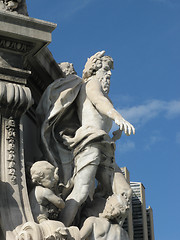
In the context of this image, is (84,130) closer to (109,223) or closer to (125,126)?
(125,126)

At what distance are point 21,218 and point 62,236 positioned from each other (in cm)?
87

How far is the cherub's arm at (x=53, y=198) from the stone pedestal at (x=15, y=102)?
326 mm

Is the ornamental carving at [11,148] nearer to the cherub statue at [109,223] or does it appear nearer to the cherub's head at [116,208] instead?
the cherub statue at [109,223]

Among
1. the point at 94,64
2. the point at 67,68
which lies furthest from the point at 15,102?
the point at 67,68

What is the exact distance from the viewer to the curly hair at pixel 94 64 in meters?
13.4

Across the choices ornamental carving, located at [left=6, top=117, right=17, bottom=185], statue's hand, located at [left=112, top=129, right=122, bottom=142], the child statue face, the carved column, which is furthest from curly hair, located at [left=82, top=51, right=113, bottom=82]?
the child statue face

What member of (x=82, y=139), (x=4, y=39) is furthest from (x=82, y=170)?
(x=4, y=39)

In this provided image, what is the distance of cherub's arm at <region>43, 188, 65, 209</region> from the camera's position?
1128 cm

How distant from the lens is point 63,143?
41.6 ft

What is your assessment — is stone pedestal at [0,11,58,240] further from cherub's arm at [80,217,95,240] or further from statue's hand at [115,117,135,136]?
statue's hand at [115,117,135,136]

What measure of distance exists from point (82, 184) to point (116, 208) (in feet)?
2.53

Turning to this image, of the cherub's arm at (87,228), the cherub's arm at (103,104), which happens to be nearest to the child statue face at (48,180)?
the cherub's arm at (87,228)

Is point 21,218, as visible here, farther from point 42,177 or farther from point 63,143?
point 63,143

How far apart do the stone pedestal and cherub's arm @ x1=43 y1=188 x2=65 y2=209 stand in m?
0.33
